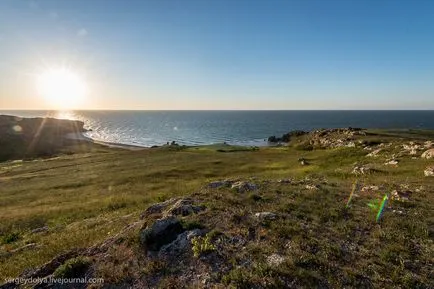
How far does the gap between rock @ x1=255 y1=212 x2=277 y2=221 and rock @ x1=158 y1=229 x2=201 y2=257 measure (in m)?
3.30

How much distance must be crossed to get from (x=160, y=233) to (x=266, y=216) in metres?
5.12

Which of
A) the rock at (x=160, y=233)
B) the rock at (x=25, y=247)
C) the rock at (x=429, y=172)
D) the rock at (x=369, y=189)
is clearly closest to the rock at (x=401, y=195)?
the rock at (x=369, y=189)

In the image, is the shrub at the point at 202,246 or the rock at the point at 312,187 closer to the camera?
the shrub at the point at 202,246

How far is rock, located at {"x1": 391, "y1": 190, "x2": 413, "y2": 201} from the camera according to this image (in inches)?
751

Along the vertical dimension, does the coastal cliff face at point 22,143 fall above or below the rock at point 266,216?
below

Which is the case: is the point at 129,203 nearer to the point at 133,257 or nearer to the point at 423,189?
the point at 133,257

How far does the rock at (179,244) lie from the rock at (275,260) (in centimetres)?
326

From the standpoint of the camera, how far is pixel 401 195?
1981cm

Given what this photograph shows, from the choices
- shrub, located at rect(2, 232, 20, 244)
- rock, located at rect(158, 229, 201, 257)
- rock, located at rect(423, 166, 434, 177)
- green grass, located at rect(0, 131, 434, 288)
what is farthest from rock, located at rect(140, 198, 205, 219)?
rock, located at rect(423, 166, 434, 177)

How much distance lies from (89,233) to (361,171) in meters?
25.6

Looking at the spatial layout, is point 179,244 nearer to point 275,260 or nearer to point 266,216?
point 275,260

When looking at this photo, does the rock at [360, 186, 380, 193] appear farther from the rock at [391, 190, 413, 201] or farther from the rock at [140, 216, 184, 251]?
the rock at [140, 216, 184, 251]

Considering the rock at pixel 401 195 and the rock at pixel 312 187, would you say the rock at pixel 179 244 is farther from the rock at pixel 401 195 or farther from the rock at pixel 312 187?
the rock at pixel 401 195

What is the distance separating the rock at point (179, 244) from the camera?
12356 millimetres
